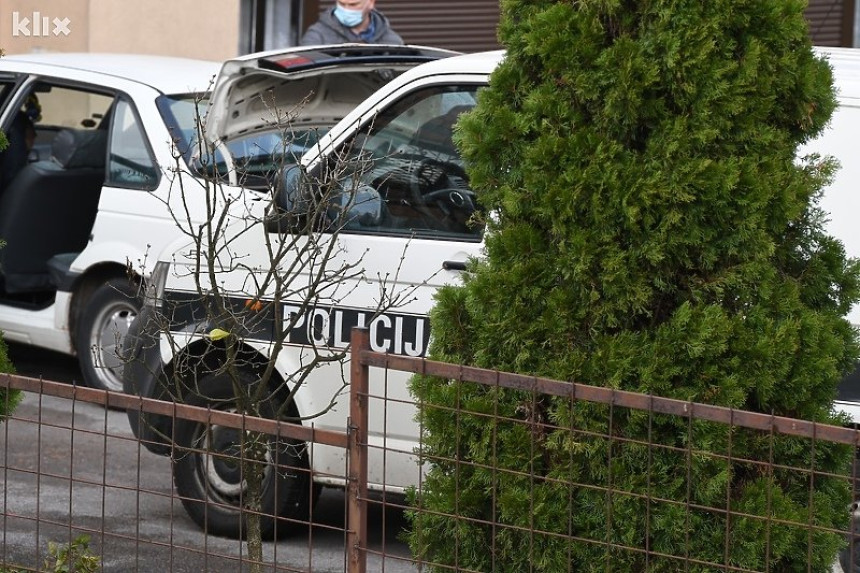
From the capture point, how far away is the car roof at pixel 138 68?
8.09 metres

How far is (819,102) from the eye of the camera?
3.62 metres

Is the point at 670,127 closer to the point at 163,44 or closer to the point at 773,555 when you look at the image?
the point at 773,555

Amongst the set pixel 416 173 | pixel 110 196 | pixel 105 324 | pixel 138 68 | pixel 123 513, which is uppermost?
pixel 138 68

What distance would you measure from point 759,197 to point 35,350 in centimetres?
742

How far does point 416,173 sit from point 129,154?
291 centimetres

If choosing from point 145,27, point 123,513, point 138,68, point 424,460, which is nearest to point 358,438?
point 424,460

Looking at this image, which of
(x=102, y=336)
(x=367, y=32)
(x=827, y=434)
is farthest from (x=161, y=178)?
(x=827, y=434)

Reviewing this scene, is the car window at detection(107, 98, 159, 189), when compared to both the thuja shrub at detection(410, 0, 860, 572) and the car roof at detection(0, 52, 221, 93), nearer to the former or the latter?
the car roof at detection(0, 52, 221, 93)

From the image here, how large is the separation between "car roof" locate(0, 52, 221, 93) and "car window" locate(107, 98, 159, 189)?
0.23m

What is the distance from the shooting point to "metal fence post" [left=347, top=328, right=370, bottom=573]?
3.68 m

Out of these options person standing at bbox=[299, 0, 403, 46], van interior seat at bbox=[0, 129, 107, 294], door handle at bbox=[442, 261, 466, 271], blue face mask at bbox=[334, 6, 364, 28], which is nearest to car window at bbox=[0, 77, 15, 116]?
van interior seat at bbox=[0, 129, 107, 294]

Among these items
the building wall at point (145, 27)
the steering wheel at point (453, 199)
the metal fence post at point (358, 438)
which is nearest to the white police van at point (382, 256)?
the steering wheel at point (453, 199)

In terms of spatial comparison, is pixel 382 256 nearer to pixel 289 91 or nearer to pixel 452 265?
pixel 452 265

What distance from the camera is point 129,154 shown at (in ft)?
26.0
